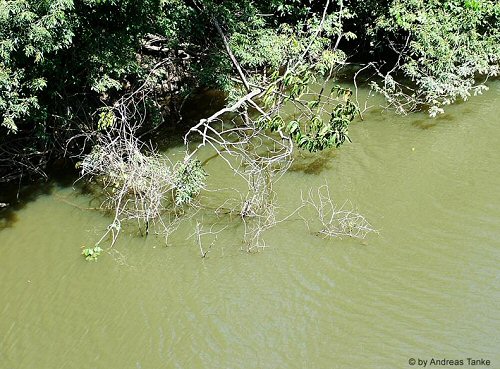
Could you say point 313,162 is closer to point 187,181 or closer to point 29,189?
point 187,181

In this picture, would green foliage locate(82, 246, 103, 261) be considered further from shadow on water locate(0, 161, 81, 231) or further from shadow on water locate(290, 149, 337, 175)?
shadow on water locate(290, 149, 337, 175)

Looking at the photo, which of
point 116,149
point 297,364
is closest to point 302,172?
point 116,149

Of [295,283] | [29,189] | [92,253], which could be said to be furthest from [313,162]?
[29,189]

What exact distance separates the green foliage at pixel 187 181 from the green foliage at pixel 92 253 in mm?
1186

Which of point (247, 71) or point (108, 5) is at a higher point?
point (108, 5)

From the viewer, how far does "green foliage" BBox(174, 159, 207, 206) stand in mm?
7609

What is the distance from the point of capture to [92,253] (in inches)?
296

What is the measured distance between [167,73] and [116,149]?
2.00m

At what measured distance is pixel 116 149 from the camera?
27.9ft

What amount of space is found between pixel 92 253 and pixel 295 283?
8.88 ft

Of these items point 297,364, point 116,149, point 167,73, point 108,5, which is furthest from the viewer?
point 167,73

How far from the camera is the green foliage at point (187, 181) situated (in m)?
7.61

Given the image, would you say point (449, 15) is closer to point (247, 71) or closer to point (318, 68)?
point (318, 68)

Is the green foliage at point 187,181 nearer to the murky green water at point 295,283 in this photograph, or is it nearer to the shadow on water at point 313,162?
the murky green water at point 295,283
